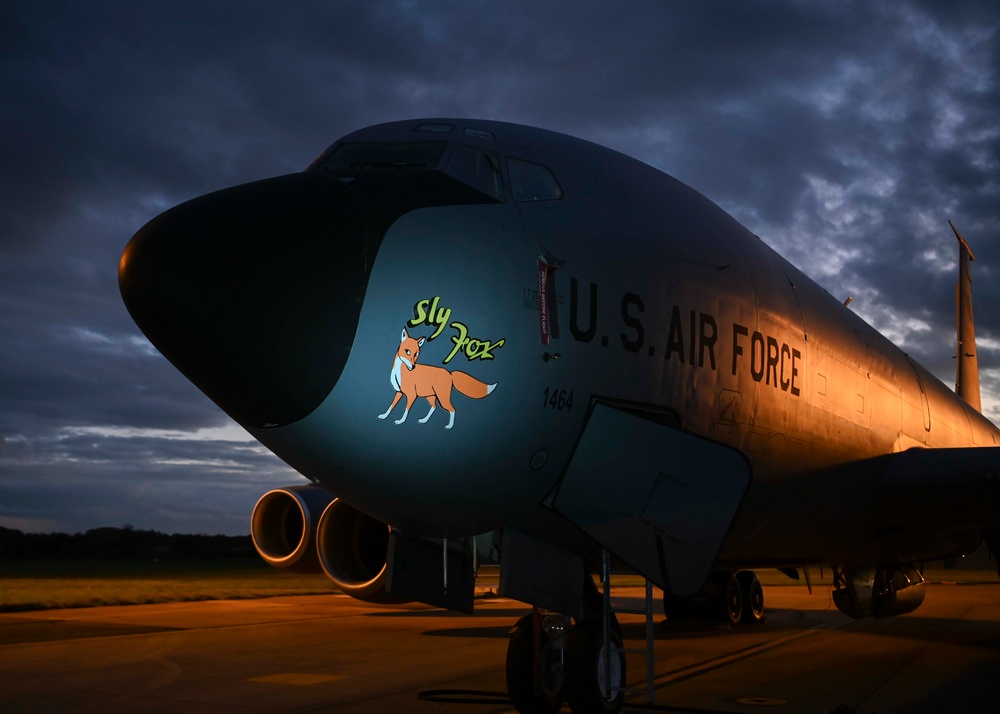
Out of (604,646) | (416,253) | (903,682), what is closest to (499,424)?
(416,253)

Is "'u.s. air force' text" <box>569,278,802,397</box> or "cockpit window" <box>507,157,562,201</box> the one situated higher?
"cockpit window" <box>507,157,562,201</box>

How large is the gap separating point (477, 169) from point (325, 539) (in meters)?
5.08

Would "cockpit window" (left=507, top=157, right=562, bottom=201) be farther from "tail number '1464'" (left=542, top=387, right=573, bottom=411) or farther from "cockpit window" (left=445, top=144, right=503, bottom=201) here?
"tail number '1464'" (left=542, top=387, right=573, bottom=411)

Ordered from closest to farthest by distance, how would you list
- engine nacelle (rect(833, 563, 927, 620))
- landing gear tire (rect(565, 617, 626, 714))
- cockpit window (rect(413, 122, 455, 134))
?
landing gear tire (rect(565, 617, 626, 714)) → cockpit window (rect(413, 122, 455, 134)) → engine nacelle (rect(833, 563, 927, 620))

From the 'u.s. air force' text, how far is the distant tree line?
2587 inches

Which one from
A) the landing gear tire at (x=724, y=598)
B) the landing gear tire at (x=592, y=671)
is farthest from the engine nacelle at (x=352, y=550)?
the landing gear tire at (x=724, y=598)

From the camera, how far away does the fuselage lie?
4.64 m

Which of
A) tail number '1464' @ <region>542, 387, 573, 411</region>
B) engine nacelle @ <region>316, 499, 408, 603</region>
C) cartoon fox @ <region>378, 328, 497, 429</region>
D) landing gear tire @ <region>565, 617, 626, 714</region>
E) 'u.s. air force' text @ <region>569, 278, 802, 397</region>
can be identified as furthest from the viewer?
engine nacelle @ <region>316, 499, 408, 603</region>

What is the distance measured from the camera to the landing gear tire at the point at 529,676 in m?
6.52

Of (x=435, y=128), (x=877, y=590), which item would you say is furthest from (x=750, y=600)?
(x=435, y=128)

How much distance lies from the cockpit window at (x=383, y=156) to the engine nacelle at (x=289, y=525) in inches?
199

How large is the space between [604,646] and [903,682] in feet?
13.9

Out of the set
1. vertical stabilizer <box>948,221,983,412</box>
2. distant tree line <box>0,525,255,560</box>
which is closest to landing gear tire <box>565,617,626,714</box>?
vertical stabilizer <box>948,221,983,412</box>

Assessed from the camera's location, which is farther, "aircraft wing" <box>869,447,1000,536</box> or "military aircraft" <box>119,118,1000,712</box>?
"aircraft wing" <box>869,447,1000,536</box>
